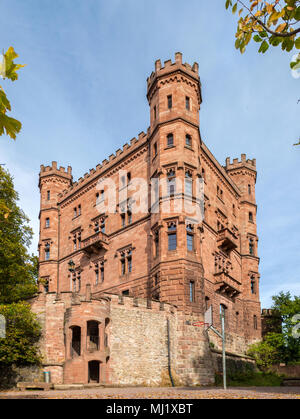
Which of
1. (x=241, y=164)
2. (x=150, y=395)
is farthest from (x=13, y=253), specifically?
(x=241, y=164)

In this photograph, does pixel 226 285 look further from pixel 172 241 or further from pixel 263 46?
pixel 263 46

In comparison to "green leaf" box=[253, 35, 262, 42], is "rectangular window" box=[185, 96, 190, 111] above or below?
above

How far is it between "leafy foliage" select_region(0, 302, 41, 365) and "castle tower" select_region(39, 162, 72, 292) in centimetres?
2070

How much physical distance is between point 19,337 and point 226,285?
19.9m

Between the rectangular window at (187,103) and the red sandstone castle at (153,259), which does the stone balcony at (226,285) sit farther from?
the rectangular window at (187,103)

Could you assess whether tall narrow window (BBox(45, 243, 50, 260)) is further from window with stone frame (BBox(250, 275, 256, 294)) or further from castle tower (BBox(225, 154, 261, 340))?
window with stone frame (BBox(250, 275, 256, 294))

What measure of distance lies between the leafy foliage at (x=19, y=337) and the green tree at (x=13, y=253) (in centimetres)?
262

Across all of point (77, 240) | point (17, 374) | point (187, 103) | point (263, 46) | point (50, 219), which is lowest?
point (17, 374)

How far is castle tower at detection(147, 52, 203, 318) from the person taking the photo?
33688mm

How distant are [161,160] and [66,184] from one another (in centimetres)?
2074

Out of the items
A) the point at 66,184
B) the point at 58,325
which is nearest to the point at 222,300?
the point at 58,325

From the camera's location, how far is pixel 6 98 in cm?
546

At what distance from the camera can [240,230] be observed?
51812 millimetres

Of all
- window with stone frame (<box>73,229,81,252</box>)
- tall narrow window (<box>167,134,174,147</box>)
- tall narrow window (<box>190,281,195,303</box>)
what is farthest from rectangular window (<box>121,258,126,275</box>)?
tall narrow window (<box>167,134,174,147</box>)
